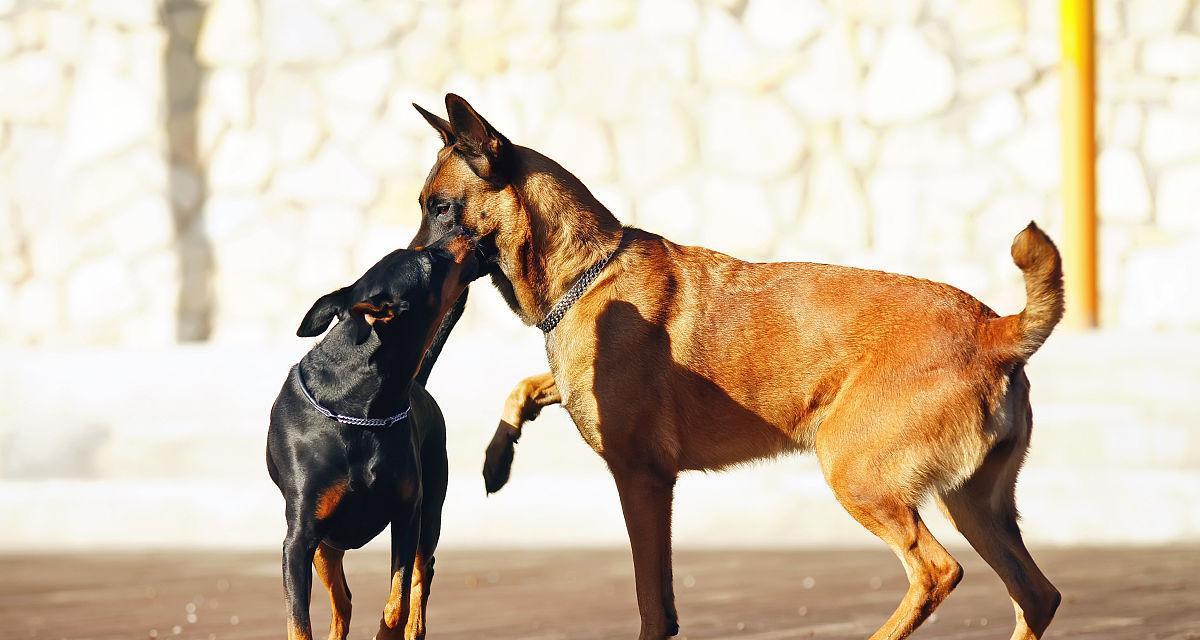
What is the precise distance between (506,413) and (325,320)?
3.37ft

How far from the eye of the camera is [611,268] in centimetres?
502

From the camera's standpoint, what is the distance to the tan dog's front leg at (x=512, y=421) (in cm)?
520

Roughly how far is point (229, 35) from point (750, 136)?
4104 mm

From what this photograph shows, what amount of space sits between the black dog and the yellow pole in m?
5.62

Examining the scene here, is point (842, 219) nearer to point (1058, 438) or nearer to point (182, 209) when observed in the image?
point (1058, 438)

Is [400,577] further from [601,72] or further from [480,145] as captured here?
[601,72]

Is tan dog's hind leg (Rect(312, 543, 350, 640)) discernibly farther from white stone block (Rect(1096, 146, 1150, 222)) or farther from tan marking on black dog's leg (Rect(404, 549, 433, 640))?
white stone block (Rect(1096, 146, 1150, 222))

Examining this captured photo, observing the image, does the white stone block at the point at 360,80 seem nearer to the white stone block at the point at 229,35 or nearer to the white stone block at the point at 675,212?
the white stone block at the point at 229,35

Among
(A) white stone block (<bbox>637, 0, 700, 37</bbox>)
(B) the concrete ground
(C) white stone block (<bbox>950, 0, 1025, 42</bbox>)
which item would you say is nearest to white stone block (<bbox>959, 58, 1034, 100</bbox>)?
(C) white stone block (<bbox>950, 0, 1025, 42</bbox>)

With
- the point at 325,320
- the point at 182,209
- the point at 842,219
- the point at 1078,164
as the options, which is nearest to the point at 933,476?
the point at 325,320

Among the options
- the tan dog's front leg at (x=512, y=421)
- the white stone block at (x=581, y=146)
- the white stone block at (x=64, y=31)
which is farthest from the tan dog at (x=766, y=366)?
the white stone block at (x=64, y=31)

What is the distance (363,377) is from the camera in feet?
14.7

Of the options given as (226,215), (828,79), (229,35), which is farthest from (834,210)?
(229,35)

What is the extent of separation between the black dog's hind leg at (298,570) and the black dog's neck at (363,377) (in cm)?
35
